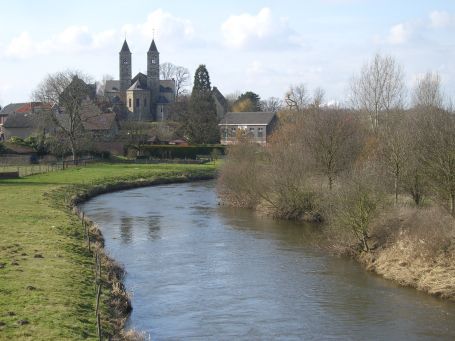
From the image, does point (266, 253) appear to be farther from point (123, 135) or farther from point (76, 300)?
point (123, 135)

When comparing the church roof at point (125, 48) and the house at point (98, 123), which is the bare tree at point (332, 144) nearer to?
the house at point (98, 123)

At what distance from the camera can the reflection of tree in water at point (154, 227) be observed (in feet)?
107

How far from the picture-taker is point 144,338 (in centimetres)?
1568

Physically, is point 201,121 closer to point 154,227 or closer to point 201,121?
point 201,121

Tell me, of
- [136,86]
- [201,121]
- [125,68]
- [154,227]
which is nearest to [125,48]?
[125,68]

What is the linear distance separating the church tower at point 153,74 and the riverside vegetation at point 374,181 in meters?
89.6

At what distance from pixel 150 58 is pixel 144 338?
5209 inches

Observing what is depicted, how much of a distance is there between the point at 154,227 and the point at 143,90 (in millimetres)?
102583

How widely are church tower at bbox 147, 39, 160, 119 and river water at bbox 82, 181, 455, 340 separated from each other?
10604 cm

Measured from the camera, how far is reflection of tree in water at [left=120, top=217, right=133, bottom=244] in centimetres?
3183

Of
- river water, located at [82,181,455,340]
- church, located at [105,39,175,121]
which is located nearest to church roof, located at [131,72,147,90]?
church, located at [105,39,175,121]

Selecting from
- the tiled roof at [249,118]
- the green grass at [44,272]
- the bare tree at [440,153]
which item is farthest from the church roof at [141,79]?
the bare tree at [440,153]

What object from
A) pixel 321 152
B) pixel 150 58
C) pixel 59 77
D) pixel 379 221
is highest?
pixel 150 58

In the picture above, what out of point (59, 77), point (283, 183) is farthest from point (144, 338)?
point (59, 77)
